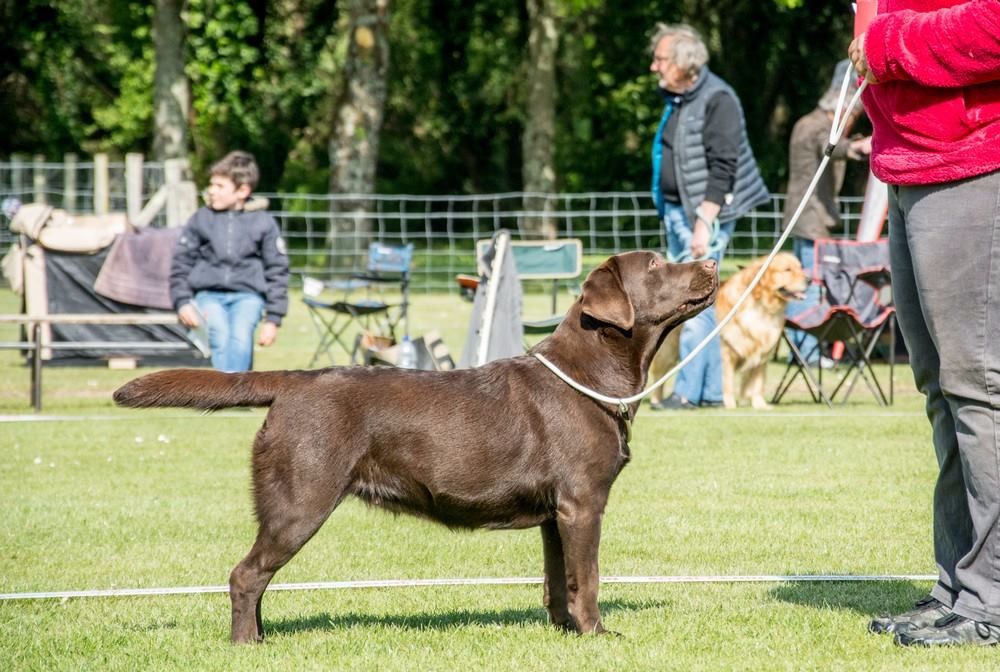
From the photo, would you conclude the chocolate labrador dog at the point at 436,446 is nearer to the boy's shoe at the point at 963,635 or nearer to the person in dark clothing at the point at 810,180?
the boy's shoe at the point at 963,635

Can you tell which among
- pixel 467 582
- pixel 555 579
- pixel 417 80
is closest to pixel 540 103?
pixel 417 80

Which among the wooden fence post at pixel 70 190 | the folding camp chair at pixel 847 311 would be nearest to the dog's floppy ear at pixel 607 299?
the folding camp chair at pixel 847 311

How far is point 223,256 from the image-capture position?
9.73m

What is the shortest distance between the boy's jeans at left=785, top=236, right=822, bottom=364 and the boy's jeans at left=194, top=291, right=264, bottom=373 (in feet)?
16.5

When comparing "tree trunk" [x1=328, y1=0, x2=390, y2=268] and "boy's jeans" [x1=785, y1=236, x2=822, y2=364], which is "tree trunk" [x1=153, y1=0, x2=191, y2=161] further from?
"boy's jeans" [x1=785, y1=236, x2=822, y2=364]

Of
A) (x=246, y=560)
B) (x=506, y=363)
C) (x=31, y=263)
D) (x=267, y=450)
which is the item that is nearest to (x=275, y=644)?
(x=246, y=560)

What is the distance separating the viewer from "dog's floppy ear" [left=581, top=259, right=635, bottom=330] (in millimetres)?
4625

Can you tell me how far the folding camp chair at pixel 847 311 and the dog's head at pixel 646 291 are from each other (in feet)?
22.0

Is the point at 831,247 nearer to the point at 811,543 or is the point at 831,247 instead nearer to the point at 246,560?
the point at 811,543

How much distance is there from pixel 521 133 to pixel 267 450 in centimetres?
3530

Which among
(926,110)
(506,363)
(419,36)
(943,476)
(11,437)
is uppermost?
(419,36)

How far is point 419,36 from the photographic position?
3772cm

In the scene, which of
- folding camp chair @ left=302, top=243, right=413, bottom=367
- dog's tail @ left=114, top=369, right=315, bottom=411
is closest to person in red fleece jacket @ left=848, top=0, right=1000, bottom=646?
dog's tail @ left=114, top=369, right=315, bottom=411

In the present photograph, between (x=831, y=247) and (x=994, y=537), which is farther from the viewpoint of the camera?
(x=831, y=247)
